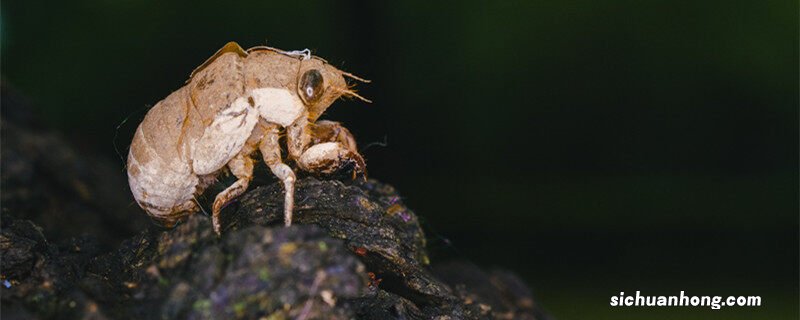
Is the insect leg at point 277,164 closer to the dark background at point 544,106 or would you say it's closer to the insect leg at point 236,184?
the insect leg at point 236,184

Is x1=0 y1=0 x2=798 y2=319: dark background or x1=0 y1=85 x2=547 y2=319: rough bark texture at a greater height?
x1=0 y1=0 x2=798 y2=319: dark background

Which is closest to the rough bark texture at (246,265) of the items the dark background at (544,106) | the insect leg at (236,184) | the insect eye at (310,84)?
the insect leg at (236,184)


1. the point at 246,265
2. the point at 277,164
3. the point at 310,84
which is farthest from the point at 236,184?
the point at 246,265

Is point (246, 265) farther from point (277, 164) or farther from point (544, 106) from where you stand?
point (544, 106)

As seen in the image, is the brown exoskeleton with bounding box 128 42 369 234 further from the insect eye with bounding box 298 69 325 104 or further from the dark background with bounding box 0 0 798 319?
the dark background with bounding box 0 0 798 319

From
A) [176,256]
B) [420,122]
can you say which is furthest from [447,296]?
[420,122]

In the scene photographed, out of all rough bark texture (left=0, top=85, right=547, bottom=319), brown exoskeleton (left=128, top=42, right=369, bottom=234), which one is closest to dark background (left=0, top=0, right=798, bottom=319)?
rough bark texture (left=0, top=85, right=547, bottom=319)

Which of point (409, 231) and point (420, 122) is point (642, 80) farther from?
point (409, 231)
